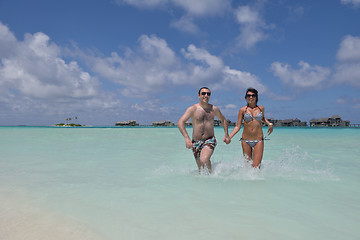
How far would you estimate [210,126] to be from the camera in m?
5.32

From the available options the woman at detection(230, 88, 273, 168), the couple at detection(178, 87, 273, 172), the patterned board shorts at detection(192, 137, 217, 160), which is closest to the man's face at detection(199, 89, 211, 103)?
the couple at detection(178, 87, 273, 172)

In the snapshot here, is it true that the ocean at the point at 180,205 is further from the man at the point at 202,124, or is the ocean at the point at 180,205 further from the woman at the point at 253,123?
the man at the point at 202,124

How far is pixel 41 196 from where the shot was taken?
13.9ft

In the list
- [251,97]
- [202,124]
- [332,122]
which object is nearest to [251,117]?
[251,97]

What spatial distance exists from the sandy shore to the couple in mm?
Answer: 2802

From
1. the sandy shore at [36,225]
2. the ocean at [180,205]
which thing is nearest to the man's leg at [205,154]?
the ocean at [180,205]

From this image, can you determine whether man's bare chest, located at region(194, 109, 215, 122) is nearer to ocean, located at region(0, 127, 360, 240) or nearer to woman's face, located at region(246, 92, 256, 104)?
woman's face, located at region(246, 92, 256, 104)

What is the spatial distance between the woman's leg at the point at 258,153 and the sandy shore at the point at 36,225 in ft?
13.2

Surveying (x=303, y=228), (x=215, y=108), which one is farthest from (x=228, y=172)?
(x=303, y=228)

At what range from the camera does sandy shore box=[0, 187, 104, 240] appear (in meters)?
2.72

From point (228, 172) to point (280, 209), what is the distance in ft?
8.41

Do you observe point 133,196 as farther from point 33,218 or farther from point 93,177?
point 93,177

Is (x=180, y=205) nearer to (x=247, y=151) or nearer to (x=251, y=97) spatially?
(x=247, y=151)

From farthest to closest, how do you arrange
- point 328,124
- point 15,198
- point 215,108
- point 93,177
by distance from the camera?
point 328,124 → point 93,177 → point 215,108 → point 15,198
